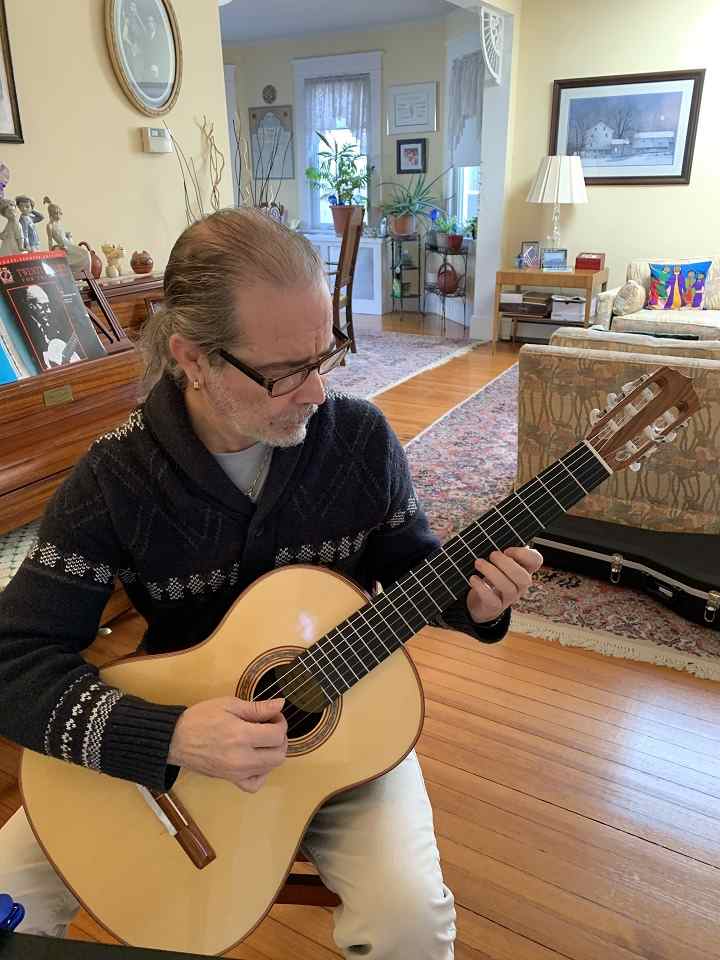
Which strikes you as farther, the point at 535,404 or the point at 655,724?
the point at 535,404

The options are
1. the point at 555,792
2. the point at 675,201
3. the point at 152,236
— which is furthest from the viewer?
the point at 675,201

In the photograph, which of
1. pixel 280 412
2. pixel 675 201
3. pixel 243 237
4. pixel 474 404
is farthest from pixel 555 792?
pixel 675 201

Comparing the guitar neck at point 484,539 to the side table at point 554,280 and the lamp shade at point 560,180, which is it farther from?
the lamp shade at point 560,180

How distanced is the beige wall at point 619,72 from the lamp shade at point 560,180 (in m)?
0.32

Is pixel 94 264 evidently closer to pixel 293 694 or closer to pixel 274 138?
pixel 293 694

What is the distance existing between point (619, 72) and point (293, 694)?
5584mm

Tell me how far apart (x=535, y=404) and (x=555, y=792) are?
1415mm

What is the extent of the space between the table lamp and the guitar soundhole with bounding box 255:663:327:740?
16.4ft

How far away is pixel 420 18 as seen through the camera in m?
6.25

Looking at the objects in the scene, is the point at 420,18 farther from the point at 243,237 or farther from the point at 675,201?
the point at 243,237

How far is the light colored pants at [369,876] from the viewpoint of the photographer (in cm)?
86

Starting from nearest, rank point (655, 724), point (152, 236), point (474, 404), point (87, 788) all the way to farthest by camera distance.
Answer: point (87, 788) < point (655, 724) < point (152, 236) < point (474, 404)

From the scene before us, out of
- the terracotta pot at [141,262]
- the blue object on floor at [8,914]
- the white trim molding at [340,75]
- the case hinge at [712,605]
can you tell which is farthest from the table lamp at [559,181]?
the blue object on floor at [8,914]

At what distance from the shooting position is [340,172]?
6.90 metres
